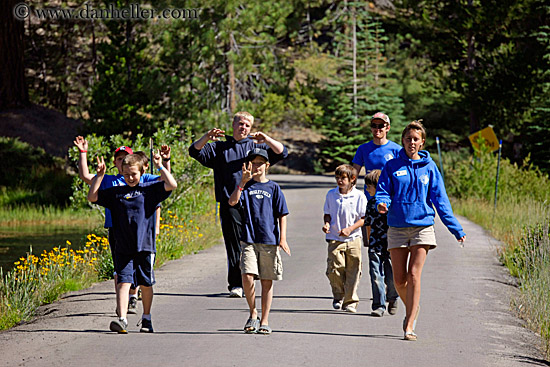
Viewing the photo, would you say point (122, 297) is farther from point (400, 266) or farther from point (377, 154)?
point (377, 154)

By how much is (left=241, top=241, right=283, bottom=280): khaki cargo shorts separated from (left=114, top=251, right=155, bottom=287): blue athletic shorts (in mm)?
900

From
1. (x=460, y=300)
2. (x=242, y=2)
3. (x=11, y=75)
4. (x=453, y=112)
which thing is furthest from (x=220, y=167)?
(x=453, y=112)

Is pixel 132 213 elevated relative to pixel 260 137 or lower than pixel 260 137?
lower

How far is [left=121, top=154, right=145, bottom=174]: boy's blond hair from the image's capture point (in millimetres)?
8359

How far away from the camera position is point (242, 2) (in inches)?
1364

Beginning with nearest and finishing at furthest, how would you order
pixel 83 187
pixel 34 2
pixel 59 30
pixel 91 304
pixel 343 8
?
pixel 91 304
pixel 83 187
pixel 34 2
pixel 59 30
pixel 343 8

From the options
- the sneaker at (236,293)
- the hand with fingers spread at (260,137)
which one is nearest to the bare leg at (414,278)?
the hand with fingers spread at (260,137)

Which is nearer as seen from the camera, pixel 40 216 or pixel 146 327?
pixel 146 327

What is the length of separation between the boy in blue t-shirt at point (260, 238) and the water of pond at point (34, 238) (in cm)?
889

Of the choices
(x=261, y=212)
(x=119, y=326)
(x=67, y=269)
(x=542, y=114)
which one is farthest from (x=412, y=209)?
(x=542, y=114)

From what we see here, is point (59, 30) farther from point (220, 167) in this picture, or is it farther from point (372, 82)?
point (220, 167)

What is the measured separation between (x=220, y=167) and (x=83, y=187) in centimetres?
774

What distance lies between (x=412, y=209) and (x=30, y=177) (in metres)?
23.9

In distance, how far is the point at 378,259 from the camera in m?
9.58
